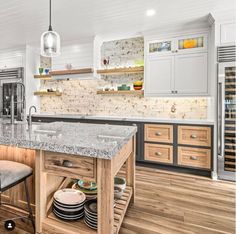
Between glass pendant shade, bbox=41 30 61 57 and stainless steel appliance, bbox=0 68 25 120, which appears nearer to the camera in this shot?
glass pendant shade, bbox=41 30 61 57

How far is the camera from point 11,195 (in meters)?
1.77

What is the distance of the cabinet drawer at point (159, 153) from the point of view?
3.15 metres

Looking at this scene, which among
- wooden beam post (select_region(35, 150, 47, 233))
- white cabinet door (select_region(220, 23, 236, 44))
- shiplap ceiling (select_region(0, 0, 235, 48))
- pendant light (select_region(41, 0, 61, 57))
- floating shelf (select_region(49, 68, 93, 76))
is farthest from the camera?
floating shelf (select_region(49, 68, 93, 76))

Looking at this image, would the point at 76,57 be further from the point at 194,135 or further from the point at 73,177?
the point at 73,177

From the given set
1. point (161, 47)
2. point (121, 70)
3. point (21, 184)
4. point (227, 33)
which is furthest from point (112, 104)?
point (21, 184)

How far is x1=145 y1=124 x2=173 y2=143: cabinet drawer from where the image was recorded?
312 centimetres

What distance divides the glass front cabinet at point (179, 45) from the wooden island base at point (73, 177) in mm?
2774

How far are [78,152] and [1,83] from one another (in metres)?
4.75

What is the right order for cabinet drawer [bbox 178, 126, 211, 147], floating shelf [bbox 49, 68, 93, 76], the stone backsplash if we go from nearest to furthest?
1. cabinet drawer [bbox 178, 126, 211, 147]
2. the stone backsplash
3. floating shelf [bbox 49, 68, 93, 76]

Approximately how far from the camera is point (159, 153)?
321 centimetres

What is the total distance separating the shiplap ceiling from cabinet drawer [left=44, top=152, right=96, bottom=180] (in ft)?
7.85

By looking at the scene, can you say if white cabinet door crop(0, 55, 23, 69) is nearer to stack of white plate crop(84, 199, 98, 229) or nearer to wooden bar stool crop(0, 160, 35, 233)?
wooden bar stool crop(0, 160, 35, 233)

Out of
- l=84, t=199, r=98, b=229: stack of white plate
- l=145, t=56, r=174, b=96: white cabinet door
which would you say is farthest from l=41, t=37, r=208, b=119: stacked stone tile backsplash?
l=84, t=199, r=98, b=229: stack of white plate

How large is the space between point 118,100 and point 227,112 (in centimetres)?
227
